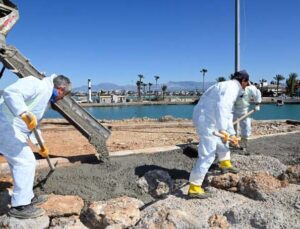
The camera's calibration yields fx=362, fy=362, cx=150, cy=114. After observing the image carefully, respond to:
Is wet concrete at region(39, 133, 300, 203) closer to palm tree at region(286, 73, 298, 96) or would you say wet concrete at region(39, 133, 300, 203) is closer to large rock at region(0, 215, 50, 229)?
large rock at region(0, 215, 50, 229)

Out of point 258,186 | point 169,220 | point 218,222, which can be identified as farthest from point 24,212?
point 258,186

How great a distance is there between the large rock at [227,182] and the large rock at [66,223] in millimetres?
1888

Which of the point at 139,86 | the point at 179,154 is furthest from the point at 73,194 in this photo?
the point at 139,86

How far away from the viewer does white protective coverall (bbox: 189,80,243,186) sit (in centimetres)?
460

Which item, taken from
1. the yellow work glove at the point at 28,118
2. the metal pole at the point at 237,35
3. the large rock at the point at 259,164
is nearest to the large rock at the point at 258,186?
the large rock at the point at 259,164

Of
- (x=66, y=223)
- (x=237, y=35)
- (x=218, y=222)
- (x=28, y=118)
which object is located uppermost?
(x=237, y=35)

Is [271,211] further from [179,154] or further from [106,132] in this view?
[106,132]

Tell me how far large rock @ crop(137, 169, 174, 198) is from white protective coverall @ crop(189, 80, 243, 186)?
2.28 ft

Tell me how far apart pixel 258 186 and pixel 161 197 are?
4.40ft

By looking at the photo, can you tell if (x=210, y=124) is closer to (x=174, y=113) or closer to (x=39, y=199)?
(x=39, y=199)

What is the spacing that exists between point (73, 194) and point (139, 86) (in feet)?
339

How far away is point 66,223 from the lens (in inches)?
170

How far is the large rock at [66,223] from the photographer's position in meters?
4.24

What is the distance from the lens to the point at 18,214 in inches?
154
